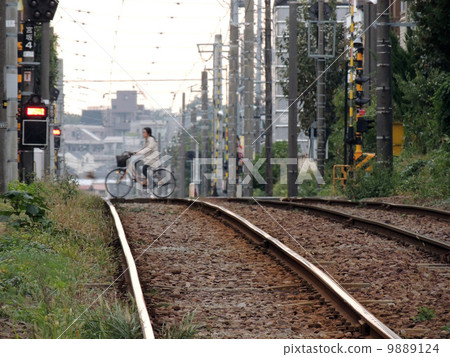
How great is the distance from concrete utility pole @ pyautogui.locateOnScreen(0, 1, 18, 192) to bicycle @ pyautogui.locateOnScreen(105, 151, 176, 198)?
680 centimetres

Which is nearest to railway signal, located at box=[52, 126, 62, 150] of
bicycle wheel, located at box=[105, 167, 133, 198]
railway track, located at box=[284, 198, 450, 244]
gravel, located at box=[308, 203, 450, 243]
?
bicycle wheel, located at box=[105, 167, 133, 198]

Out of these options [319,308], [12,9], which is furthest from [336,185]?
[319,308]

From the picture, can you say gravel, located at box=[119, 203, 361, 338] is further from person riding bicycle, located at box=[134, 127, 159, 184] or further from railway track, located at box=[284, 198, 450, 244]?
person riding bicycle, located at box=[134, 127, 159, 184]

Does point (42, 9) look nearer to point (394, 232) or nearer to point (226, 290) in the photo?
point (394, 232)

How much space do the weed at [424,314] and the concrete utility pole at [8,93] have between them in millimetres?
10359

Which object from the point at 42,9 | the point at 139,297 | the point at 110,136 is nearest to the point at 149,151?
the point at 42,9

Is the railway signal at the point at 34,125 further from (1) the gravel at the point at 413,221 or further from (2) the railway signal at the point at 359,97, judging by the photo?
(2) the railway signal at the point at 359,97

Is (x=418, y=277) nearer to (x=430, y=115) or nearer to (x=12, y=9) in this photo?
(x=12, y=9)

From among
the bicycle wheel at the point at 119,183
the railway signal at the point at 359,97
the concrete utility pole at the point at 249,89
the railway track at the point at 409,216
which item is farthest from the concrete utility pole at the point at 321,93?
the railway track at the point at 409,216

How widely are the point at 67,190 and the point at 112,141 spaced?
10140 centimetres

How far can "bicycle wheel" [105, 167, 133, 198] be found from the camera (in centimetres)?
2417

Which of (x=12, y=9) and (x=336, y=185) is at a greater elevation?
(x=12, y=9)

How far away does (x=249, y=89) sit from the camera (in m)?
37.6

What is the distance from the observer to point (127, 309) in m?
6.51
